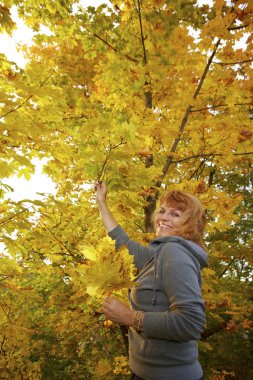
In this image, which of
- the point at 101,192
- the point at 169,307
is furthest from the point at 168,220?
the point at 101,192

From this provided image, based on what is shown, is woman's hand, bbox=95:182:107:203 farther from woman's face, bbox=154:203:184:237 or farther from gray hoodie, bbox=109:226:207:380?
gray hoodie, bbox=109:226:207:380

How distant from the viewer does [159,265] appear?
4.71 feet

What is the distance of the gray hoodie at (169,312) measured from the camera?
49.8 inches

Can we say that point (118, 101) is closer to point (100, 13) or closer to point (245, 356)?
point (100, 13)

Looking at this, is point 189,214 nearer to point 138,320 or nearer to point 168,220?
point 168,220

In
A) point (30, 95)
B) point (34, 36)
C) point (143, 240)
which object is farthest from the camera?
point (34, 36)

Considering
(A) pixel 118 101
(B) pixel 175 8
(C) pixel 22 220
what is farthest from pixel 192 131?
(C) pixel 22 220

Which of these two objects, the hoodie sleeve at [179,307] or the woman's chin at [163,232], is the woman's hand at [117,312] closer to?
the hoodie sleeve at [179,307]

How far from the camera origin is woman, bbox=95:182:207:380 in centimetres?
127

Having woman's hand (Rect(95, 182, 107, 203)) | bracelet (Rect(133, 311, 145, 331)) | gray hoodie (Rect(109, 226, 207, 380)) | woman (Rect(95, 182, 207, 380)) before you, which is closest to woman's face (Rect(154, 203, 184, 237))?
woman (Rect(95, 182, 207, 380))

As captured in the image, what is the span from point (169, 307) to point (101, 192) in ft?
3.86

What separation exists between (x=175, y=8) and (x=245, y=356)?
10050 mm

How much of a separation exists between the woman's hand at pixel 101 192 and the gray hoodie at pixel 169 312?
0.80 metres

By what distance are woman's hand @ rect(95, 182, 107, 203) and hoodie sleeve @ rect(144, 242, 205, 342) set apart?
3.32 feet
